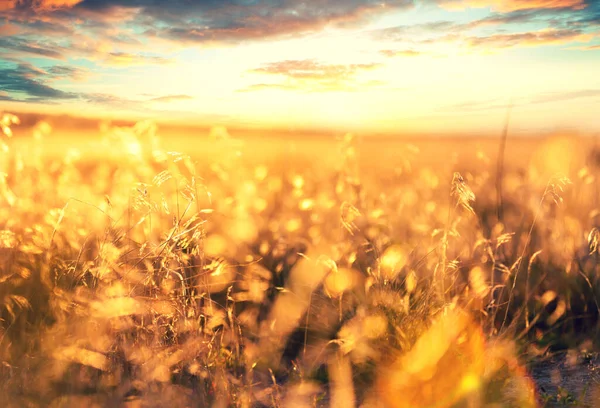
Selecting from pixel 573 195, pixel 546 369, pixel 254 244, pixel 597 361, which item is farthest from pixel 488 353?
pixel 573 195

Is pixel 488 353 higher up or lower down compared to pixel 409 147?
lower down

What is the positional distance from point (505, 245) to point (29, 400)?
3.16 m

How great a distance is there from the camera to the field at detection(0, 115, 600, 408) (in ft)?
8.86

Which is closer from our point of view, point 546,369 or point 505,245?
point 546,369

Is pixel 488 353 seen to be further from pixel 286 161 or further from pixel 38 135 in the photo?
pixel 38 135

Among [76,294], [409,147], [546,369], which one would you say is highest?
[409,147]

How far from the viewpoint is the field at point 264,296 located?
270 cm

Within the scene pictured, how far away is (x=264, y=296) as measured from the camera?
3.64 metres

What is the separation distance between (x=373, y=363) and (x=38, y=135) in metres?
3.38

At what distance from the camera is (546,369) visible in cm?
318

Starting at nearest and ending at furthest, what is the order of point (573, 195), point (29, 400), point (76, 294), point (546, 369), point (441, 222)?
point (29, 400) → point (76, 294) → point (546, 369) → point (441, 222) → point (573, 195)

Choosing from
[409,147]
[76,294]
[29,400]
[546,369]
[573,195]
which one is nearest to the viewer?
[29,400]

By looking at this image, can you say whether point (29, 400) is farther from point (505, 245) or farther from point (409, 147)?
point (505, 245)

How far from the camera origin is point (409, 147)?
4242mm
